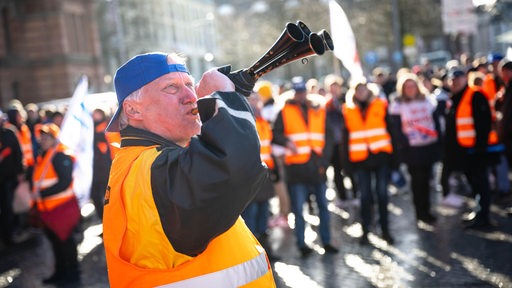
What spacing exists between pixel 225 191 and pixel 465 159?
24.6 ft

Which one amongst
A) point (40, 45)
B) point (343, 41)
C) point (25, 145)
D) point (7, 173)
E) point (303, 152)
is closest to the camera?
point (303, 152)

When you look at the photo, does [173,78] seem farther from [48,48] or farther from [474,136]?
[48,48]

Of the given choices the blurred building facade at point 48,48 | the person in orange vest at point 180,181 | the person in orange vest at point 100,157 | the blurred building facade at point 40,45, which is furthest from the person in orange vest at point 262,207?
the blurred building facade at point 40,45

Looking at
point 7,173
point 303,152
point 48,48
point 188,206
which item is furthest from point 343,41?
point 48,48

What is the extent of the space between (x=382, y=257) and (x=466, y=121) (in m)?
2.28

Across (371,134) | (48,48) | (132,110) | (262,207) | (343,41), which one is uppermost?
(48,48)

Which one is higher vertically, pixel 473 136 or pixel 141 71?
pixel 141 71

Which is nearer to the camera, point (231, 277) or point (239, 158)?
point (239, 158)

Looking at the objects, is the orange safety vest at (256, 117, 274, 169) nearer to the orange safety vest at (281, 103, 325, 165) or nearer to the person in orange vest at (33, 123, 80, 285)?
the orange safety vest at (281, 103, 325, 165)

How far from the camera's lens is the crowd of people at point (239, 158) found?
7.45ft

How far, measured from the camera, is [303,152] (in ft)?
28.1

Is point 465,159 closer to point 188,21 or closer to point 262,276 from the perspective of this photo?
point 262,276

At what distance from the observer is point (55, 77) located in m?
36.3

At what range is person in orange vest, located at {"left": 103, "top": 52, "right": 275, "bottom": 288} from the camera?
7.25ft
